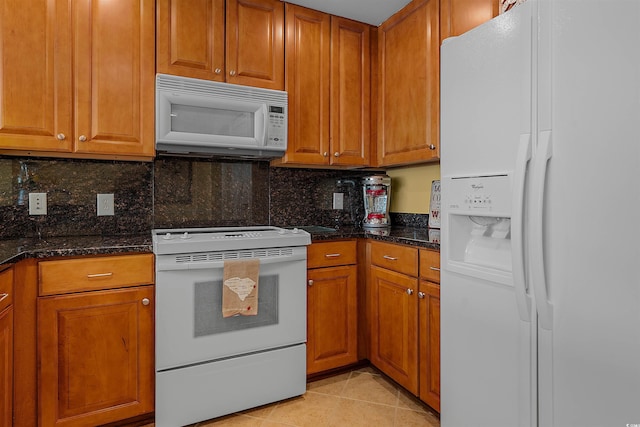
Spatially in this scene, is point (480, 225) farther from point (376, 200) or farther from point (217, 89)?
point (217, 89)

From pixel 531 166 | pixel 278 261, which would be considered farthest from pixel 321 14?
pixel 531 166

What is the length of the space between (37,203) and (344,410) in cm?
192

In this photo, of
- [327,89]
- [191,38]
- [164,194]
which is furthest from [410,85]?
[164,194]

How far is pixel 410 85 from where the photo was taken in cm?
226

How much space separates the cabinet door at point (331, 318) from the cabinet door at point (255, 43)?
1179mm

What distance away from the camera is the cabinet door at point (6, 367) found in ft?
4.59

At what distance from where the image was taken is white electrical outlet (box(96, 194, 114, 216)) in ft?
6.89

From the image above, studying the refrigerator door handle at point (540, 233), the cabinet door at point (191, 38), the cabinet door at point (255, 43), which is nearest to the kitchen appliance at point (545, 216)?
the refrigerator door handle at point (540, 233)

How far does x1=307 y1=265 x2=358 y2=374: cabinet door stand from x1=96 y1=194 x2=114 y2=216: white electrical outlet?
118 cm

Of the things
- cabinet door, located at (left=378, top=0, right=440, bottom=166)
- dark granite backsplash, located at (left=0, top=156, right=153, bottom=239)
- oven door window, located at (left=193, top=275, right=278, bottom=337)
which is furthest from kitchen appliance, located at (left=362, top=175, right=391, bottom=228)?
dark granite backsplash, located at (left=0, top=156, right=153, bottom=239)

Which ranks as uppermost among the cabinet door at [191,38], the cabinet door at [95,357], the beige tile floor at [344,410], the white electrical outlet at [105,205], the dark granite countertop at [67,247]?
the cabinet door at [191,38]

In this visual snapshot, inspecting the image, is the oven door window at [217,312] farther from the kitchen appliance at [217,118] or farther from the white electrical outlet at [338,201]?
the white electrical outlet at [338,201]

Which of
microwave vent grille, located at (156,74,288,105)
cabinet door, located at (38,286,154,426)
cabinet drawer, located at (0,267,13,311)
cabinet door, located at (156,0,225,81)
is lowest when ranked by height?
cabinet door, located at (38,286,154,426)

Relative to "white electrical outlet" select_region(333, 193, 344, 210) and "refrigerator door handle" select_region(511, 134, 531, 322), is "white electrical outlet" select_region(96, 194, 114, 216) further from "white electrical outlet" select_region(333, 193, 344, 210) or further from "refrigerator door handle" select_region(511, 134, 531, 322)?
"refrigerator door handle" select_region(511, 134, 531, 322)
